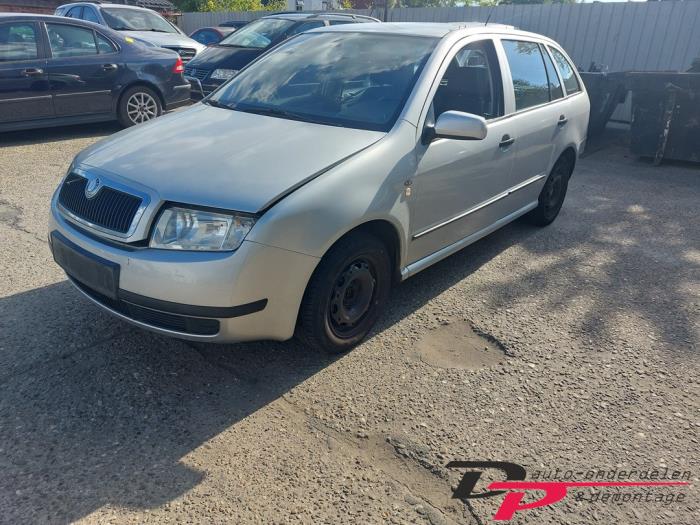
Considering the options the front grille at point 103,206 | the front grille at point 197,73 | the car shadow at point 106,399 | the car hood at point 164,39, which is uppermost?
the car hood at point 164,39

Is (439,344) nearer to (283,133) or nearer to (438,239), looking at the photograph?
(438,239)

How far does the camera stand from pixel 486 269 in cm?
443

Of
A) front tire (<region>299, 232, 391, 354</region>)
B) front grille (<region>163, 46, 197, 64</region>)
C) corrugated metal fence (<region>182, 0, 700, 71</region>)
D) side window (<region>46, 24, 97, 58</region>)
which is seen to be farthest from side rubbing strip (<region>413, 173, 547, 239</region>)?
front grille (<region>163, 46, 197, 64</region>)

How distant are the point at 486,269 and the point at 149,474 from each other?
3001 mm

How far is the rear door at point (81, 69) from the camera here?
7.21 meters

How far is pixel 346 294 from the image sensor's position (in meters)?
3.07

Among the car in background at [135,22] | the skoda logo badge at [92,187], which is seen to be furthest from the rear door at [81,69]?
the skoda logo badge at [92,187]

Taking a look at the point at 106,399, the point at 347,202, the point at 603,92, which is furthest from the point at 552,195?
the point at 603,92

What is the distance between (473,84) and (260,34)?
266 inches

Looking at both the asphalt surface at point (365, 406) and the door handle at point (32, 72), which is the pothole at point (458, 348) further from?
the door handle at point (32, 72)

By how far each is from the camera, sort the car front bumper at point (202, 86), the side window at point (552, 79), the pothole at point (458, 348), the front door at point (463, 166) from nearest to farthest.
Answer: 1. the pothole at point (458, 348)
2. the front door at point (463, 166)
3. the side window at point (552, 79)
4. the car front bumper at point (202, 86)

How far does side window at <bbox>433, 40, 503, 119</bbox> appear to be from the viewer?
3.47 metres

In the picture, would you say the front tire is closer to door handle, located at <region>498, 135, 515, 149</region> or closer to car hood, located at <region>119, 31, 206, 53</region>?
door handle, located at <region>498, 135, 515, 149</region>

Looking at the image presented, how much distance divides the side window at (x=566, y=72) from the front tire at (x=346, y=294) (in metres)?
3.14
